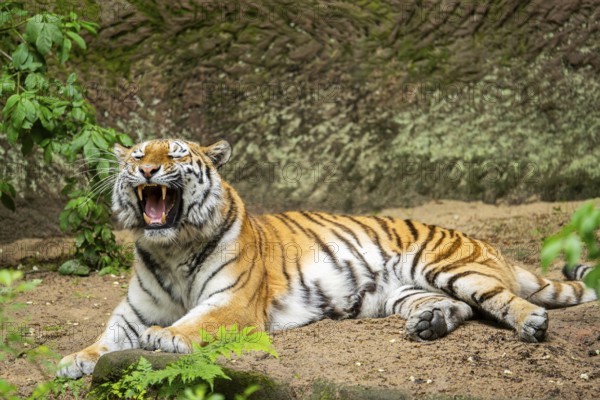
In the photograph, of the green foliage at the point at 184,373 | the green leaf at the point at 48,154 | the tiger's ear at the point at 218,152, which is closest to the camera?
the green foliage at the point at 184,373

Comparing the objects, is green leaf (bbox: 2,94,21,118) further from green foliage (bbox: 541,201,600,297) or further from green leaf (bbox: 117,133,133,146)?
green foliage (bbox: 541,201,600,297)

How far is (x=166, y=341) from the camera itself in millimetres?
4227

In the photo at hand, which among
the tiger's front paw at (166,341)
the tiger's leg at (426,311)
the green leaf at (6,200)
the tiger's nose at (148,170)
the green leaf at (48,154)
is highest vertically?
the tiger's nose at (148,170)

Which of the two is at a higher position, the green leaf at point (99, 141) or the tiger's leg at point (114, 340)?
the green leaf at point (99, 141)

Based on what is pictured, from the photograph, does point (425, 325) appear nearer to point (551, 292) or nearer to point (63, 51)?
point (551, 292)

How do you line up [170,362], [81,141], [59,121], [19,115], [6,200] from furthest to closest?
[6,200], [59,121], [81,141], [19,115], [170,362]

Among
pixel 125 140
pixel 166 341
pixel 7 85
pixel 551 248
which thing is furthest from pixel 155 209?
pixel 551 248

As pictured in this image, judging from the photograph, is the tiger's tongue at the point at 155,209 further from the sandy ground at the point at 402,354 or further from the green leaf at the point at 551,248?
the green leaf at the point at 551,248

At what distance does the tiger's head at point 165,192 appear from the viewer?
15.3 feet

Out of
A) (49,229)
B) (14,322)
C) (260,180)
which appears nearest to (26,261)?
(49,229)

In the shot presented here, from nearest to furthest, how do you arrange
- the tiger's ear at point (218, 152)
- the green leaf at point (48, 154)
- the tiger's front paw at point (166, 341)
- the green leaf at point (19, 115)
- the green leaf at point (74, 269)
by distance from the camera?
the tiger's front paw at point (166, 341) → the tiger's ear at point (218, 152) → the green leaf at point (19, 115) → the green leaf at point (48, 154) → the green leaf at point (74, 269)

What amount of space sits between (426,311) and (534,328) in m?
0.52

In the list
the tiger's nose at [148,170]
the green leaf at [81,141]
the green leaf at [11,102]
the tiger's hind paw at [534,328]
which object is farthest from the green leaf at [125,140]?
the tiger's hind paw at [534,328]

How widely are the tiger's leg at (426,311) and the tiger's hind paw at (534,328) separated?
41cm
